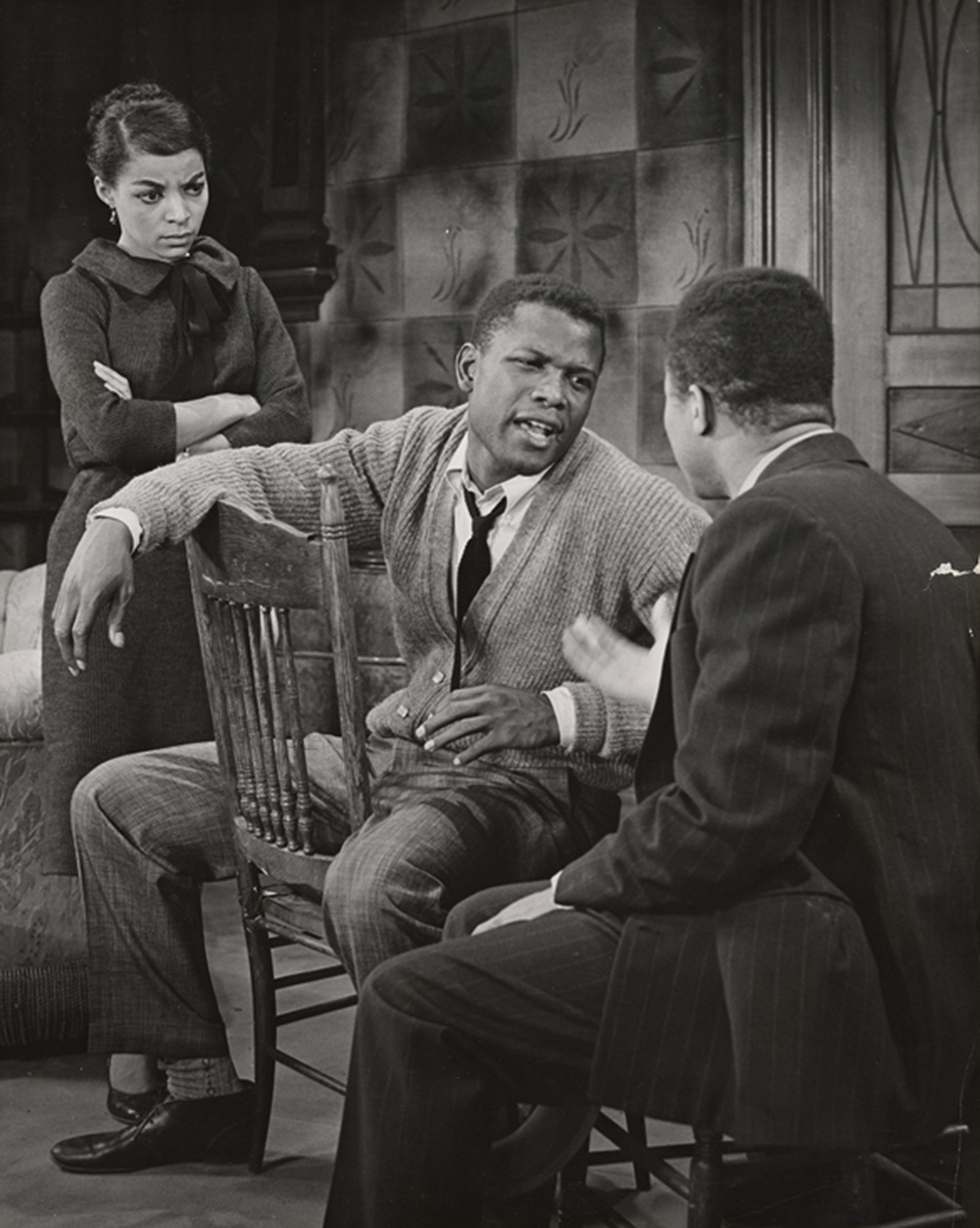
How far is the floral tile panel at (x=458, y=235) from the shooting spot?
2.66 meters

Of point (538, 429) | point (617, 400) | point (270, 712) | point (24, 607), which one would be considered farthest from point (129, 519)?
point (24, 607)

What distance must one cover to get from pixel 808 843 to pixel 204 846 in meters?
1.11

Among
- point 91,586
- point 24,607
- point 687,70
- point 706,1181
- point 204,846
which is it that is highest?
point 687,70

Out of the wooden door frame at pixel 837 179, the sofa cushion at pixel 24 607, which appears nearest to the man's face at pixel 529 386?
the wooden door frame at pixel 837 179

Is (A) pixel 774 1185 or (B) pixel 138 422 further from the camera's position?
(B) pixel 138 422

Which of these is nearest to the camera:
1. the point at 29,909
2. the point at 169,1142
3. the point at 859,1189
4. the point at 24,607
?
the point at 859,1189

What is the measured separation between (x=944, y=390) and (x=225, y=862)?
133 centimetres

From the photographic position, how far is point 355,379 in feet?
10.0

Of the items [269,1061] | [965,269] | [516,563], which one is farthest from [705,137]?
[269,1061]

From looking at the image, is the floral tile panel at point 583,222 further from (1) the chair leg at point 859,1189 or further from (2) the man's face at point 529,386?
(1) the chair leg at point 859,1189

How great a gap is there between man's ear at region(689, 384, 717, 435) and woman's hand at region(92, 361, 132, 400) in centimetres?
131

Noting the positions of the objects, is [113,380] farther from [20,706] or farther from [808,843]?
[808,843]

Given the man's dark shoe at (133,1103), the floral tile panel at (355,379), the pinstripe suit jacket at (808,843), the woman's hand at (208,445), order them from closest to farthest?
the pinstripe suit jacket at (808,843), the man's dark shoe at (133,1103), the woman's hand at (208,445), the floral tile panel at (355,379)

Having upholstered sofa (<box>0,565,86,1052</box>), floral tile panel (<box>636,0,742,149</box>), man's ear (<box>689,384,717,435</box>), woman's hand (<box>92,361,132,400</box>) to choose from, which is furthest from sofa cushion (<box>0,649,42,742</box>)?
man's ear (<box>689,384,717,435</box>)
